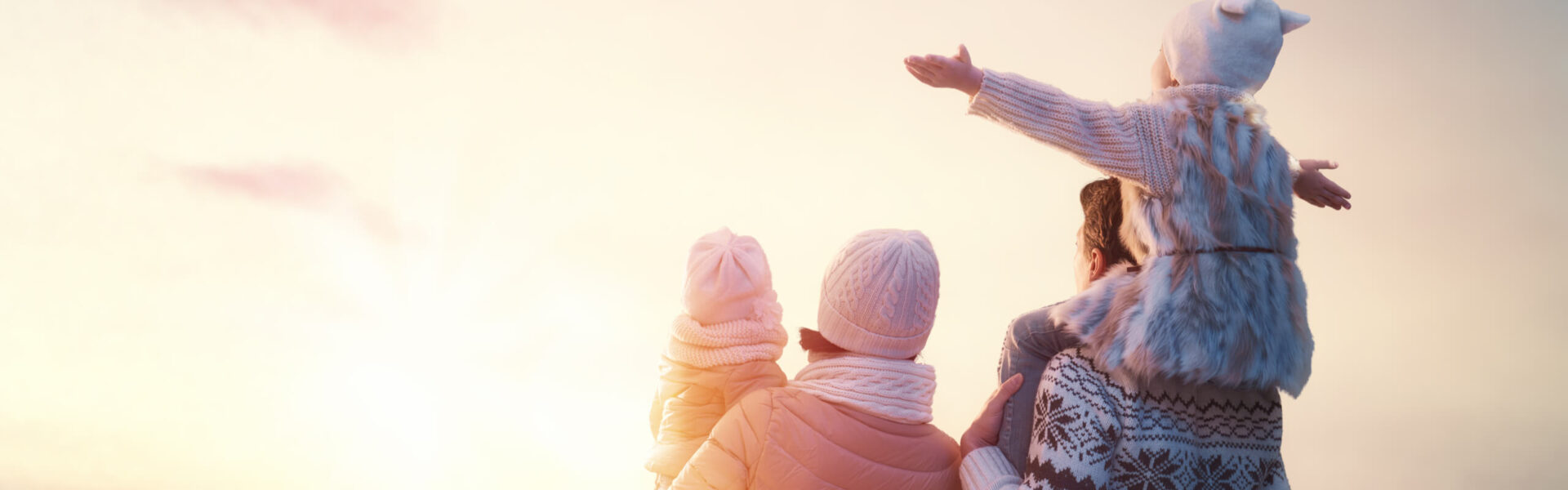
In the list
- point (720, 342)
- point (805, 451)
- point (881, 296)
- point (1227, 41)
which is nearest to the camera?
point (1227, 41)

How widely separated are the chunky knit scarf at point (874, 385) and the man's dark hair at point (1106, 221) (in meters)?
0.42

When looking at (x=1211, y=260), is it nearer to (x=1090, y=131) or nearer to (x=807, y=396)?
(x=1090, y=131)

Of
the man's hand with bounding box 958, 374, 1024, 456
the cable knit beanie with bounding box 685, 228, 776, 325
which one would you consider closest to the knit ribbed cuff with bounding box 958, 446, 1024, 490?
the man's hand with bounding box 958, 374, 1024, 456

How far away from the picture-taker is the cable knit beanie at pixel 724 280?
2326 mm

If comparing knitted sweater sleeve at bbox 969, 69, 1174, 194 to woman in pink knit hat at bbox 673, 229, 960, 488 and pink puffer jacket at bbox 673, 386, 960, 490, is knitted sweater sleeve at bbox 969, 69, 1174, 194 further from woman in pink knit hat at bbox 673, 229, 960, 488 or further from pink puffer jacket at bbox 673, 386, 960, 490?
pink puffer jacket at bbox 673, 386, 960, 490

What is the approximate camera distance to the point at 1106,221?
2.01m

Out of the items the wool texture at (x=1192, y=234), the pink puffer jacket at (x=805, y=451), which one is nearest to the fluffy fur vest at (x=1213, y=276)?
the wool texture at (x=1192, y=234)

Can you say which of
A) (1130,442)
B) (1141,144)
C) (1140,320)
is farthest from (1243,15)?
(1130,442)

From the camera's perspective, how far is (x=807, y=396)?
6.75 feet

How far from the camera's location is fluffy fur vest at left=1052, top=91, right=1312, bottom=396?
176cm

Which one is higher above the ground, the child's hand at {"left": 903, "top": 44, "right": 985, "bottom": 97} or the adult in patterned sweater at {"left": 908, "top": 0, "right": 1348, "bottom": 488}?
the child's hand at {"left": 903, "top": 44, "right": 985, "bottom": 97}

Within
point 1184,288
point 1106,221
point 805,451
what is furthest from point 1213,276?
point 805,451

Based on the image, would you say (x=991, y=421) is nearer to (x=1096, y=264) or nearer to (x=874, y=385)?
(x=874, y=385)

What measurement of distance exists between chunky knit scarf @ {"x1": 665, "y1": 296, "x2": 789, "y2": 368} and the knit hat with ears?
98 cm
